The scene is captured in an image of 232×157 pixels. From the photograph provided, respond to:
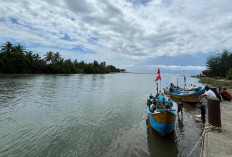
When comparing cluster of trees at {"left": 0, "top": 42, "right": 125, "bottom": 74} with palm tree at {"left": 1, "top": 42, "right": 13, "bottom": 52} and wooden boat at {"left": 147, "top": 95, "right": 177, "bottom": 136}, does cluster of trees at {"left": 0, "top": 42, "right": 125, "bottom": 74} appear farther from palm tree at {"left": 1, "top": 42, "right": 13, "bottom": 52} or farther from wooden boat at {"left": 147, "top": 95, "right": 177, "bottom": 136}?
wooden boat at {"left": 147, "top": 95, "right": 177, "bottom": 136}

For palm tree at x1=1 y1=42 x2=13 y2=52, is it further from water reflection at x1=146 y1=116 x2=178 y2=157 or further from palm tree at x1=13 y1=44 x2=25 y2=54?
water reflection at x1=146 y1=116 x2=178 y2=157

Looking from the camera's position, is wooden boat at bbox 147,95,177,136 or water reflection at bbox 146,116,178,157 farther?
wooden boat at bbox 147,95,177,136

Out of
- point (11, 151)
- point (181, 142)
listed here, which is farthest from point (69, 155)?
point (181, 142)

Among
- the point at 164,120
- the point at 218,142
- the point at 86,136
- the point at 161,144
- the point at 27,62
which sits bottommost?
the point at 161,144

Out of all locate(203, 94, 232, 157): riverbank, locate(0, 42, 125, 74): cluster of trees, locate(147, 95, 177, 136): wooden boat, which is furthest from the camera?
locate(0, 42, 125, 74): cluster of trees

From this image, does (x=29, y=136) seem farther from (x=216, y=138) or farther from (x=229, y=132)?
(x=229, y=132)

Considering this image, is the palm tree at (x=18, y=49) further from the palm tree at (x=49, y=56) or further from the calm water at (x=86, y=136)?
the calm water at (x=86, y=136)

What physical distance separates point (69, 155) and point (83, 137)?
1.88 m

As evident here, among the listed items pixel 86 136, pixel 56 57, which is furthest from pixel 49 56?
pixel 86 136

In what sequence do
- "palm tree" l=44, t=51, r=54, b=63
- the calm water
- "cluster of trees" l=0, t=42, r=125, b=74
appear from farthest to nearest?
"palm tree" l=44, t=51, r=54, b=63 < "cluster of trees" l=0, t=42, r=125, b=74 < the calm water

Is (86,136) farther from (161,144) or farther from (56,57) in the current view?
(56,57)

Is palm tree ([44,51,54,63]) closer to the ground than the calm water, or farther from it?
farther from it

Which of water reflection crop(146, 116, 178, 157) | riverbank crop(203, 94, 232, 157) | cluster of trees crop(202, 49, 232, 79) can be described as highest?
cluster of trees crop(202, 49, 232, 79)

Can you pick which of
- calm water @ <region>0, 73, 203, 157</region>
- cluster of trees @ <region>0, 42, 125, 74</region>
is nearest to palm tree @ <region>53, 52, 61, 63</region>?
cluster of trees @ <region>0, 42, 125, 74</region>
